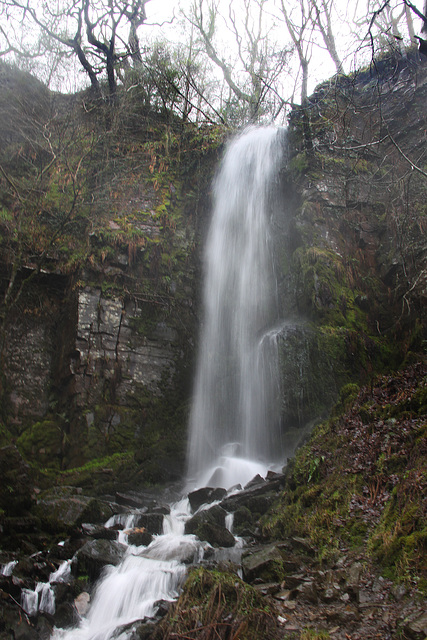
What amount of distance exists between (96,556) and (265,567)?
7.06ft

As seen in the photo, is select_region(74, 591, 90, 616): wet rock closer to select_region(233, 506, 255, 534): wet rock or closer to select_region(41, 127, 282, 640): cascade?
select_region(41, 127, 282, 640): cascade

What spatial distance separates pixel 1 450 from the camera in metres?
6.03

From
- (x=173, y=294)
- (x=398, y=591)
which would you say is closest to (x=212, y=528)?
(x=398, y=591)

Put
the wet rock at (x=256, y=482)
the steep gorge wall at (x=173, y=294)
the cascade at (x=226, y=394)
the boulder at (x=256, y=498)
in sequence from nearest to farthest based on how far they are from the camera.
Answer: the cascade at (x=226, y=394) → the boulder at (x=256, y=498) → the wet rock at (x=256, y=482) → the steep gorge wall at (x=173, y=294)

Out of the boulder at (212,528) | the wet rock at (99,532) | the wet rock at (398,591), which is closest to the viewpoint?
the wet rock at (398,591)

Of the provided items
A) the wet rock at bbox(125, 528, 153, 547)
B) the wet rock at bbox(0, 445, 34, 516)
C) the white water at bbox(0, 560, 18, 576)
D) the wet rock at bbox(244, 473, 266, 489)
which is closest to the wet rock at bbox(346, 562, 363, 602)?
the wet rock at bbox(125, 528, 153, 547)

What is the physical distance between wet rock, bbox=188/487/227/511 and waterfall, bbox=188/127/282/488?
87cm

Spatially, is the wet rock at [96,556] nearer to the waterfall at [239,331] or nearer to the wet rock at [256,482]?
the wet rock at [256,482]

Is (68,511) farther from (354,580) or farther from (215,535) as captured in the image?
(354,580)

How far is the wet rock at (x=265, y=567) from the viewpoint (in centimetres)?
365

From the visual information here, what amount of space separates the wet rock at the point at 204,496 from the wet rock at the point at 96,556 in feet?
6.29

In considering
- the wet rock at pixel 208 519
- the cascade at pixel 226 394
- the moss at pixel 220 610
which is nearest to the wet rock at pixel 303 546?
the cascade at pixel 226 394

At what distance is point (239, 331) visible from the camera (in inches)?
421

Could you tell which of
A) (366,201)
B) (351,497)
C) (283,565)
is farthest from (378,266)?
(283,565)
